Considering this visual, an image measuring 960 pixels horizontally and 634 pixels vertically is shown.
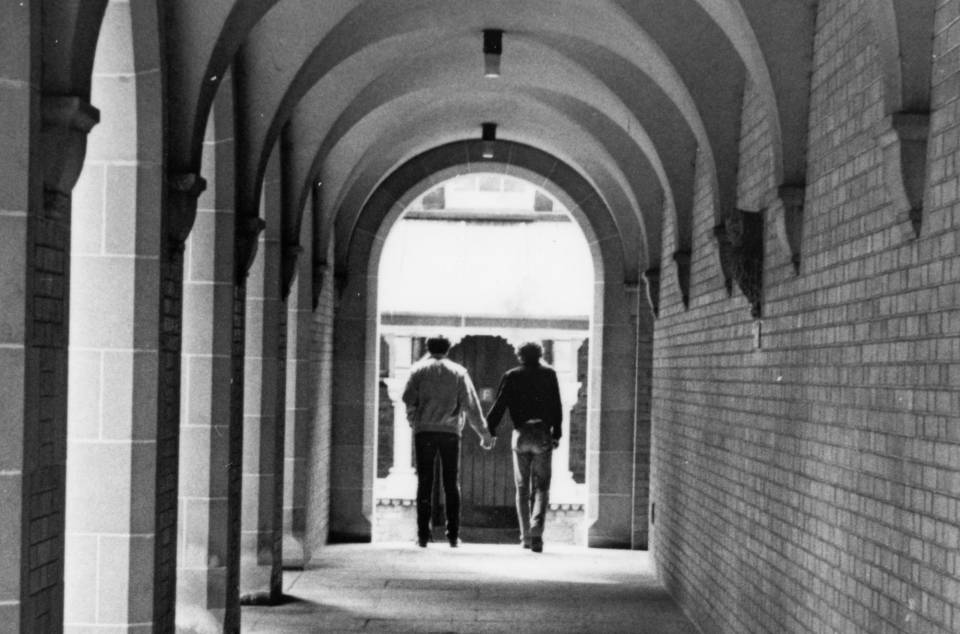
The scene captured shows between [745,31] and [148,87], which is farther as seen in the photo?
[745,31]

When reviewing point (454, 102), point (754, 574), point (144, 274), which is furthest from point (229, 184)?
point (454, 102)

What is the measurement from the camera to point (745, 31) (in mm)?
6480

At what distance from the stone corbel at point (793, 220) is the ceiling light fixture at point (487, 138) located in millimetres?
7045

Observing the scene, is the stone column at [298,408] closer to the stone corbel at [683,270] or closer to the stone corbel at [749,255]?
the stone corbel at [683,270]

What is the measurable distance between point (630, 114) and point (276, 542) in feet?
11.2

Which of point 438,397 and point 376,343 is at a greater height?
point 376,343

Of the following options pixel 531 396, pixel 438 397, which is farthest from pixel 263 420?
pixel 531 396

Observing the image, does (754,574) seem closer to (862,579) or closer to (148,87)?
(862,579)

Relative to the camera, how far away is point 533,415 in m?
12.3

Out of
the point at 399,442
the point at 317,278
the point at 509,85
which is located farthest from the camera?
the point at 399,442

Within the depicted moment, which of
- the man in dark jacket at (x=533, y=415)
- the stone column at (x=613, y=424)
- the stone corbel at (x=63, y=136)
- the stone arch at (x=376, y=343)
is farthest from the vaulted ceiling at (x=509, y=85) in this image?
the stone corbel at (x=63, y=136)

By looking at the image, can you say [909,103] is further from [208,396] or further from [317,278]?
[317,278]

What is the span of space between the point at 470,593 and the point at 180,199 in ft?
14.6

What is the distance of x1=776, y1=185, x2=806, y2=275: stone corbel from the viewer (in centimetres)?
627
